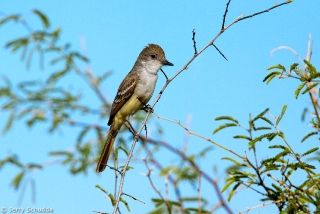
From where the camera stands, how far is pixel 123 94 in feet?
19.2

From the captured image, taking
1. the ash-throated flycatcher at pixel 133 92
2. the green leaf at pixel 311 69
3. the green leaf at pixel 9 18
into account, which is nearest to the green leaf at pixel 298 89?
the green leaf at pixel 311 69

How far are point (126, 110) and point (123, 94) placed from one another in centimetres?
26

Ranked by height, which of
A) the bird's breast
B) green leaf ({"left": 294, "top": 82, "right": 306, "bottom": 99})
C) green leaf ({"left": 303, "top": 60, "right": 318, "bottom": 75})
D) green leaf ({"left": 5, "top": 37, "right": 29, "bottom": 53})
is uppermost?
green leaf ({"left": 5, "top": 37, "right": 29, "bottom": 53})

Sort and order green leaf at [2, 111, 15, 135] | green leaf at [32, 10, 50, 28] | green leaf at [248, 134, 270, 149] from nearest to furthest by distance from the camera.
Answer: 1. green leaf at [248, 134, 270, 149]
2. green leaf at [2, 111, 15, 135]
3. green leaf at [32, 10, 50, 28]

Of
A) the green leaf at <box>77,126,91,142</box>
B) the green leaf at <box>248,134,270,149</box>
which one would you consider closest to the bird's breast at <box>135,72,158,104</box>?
the green leaf at <box>77,126,91,142</box>

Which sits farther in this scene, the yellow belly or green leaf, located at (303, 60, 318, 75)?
the yellow belly

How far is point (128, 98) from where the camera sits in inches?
227

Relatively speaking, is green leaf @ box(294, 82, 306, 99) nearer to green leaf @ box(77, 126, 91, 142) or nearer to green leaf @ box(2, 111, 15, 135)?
green leaf @ box(77, 126, 91, 142)

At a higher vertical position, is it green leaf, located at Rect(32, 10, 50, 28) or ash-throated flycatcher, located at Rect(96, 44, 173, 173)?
green leaf, located at Rect(32, 10, 50, 28)

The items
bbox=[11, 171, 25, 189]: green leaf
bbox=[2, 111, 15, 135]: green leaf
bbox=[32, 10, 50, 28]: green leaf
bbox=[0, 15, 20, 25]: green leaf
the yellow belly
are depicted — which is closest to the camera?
the yellow belly

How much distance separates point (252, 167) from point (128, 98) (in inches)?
112

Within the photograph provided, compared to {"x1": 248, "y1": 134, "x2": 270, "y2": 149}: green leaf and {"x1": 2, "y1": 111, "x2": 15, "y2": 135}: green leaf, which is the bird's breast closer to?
{"x1": 2, "y1": 111, "x2": 15, "y2": 135}: green leaf

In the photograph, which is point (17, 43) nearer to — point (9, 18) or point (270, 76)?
point (9, 18)

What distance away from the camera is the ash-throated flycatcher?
18.5 ft
